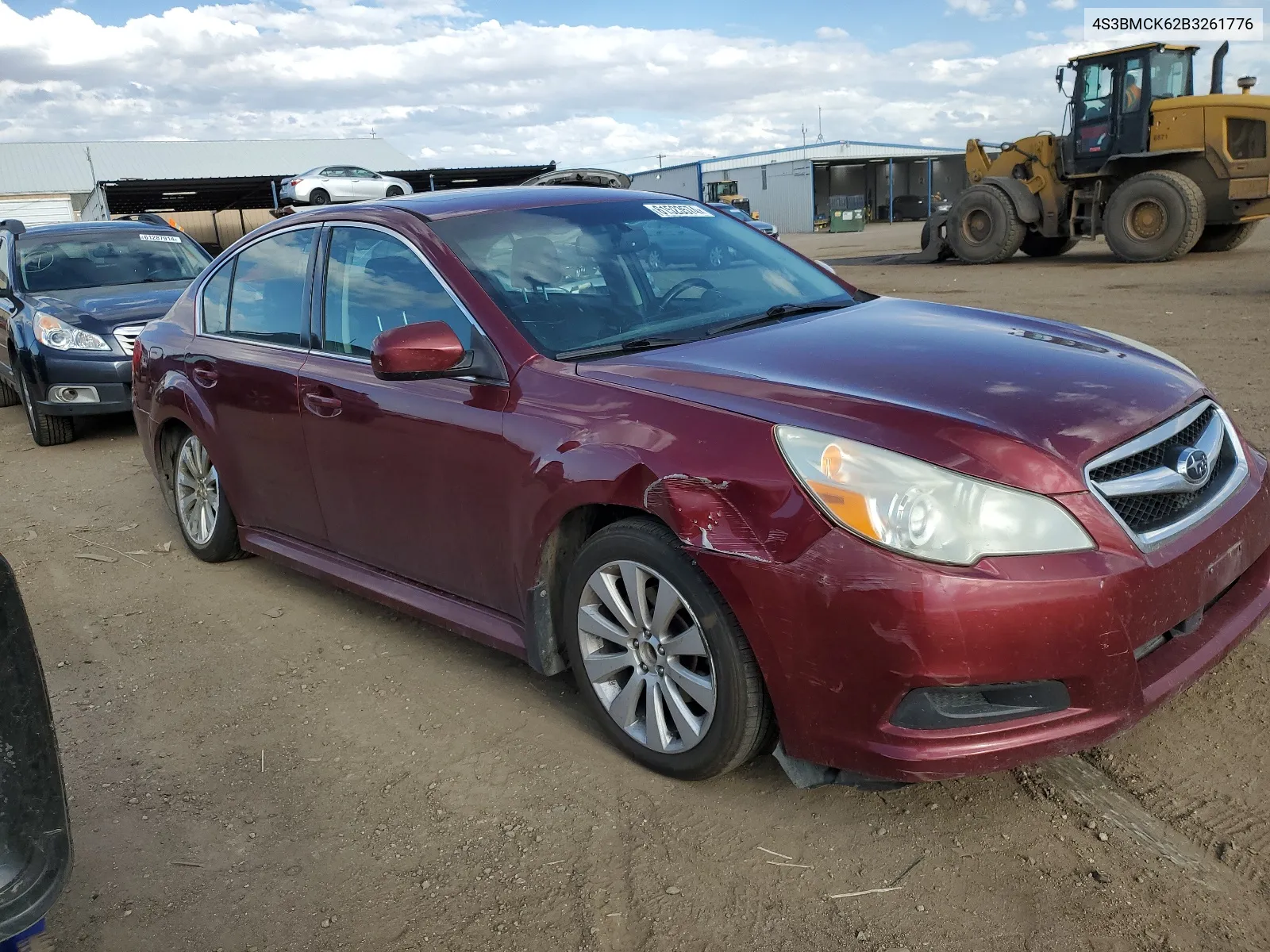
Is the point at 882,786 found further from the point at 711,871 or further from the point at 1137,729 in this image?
the point at 1137,729

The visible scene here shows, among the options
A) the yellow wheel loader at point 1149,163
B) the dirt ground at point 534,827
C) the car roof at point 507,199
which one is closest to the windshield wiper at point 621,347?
the car roof at point 507,199

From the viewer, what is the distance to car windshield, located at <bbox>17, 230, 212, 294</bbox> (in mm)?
8906

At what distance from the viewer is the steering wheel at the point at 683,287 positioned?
3.56 meters

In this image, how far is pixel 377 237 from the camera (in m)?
3.73

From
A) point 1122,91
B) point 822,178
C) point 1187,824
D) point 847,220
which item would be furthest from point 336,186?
point 822,178

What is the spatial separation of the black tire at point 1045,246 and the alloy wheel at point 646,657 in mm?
18209

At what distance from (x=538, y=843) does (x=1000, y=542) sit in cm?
139

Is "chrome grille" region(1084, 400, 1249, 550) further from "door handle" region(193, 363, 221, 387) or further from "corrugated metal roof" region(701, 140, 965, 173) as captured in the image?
"corrugated metal roof" region(701, 140, 965, 173)

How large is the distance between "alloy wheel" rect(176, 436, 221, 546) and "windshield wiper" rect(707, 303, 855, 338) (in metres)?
2.57

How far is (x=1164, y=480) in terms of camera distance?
258 centimetres

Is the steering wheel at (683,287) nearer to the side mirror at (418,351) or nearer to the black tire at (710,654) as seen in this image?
the side mirror at (418,351)

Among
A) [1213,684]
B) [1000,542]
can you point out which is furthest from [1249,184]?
[1000,542]

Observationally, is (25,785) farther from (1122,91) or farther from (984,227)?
(984,227)

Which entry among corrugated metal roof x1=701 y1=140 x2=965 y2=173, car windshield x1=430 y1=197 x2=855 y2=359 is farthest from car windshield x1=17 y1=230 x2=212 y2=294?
corrugated metal roof x1=701 y1=140 x2=965 y2=173
